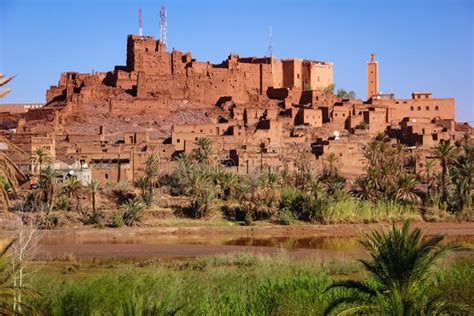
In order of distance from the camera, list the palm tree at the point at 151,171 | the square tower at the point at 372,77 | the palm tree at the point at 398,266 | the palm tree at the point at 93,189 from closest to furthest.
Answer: the palm tree at the point at 398,266 < the palm tree at the point at 93,189 < the palm tree at the point at 151,171 < the square tower at the point at 372,77

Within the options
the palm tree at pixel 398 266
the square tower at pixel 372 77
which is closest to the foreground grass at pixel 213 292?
the palm tree at pixel 398 266

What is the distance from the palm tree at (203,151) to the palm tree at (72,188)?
8215mm

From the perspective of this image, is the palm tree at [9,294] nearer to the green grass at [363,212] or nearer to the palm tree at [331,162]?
the green grass at [363,212]

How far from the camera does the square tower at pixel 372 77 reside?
69625 millimetres

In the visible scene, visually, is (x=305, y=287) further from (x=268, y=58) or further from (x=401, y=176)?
(x=268, y=58)

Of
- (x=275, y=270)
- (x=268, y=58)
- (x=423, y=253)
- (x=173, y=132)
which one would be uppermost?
(x=268, y=58)

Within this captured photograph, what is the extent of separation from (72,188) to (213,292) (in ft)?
68.7

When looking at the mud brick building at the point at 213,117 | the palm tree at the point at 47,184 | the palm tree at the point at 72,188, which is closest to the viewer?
the palm tree at the point at 47,184

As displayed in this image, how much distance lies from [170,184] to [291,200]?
7.25 metres

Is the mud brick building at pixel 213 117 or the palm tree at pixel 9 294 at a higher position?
the mud brick building at pixel 213 117

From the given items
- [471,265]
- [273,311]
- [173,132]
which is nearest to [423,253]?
[273,311]

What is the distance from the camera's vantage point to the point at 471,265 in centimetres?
1991

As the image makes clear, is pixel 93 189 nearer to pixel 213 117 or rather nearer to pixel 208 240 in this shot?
pixel 208 240

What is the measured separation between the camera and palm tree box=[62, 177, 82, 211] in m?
38.1
